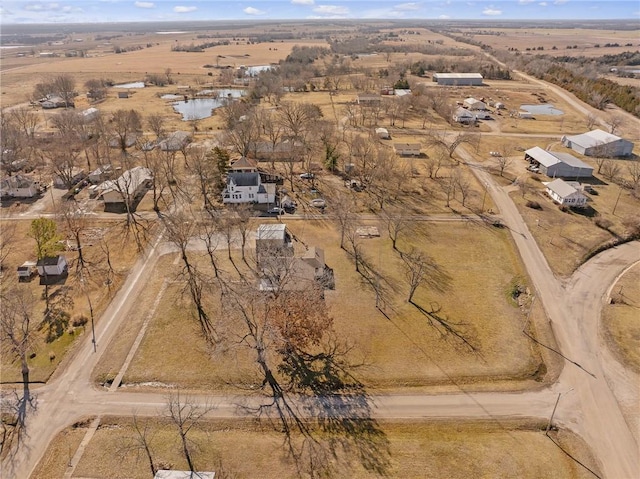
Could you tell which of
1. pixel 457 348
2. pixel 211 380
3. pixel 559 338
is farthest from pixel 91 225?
pixel 559 338

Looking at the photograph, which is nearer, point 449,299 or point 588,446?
point 588,446

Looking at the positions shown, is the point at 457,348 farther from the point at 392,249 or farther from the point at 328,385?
the point at 392,249

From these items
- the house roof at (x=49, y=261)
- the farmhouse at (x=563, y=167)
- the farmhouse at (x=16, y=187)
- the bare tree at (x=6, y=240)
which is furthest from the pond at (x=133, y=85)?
the farmhouse at (x=563, y=167)

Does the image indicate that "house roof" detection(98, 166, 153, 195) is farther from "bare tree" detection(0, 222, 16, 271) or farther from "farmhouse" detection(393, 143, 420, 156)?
"farmhouse" detection(393, 143, 420, 156)

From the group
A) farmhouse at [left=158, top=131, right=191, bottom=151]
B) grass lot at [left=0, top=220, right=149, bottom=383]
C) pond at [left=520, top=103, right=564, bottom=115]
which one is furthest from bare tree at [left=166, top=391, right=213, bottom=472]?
pond at [left=520, top=103, right=564, bottom=115]

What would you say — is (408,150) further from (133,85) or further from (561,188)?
(133,85)

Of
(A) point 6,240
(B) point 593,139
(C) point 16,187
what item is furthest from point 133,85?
(B) point 593,139

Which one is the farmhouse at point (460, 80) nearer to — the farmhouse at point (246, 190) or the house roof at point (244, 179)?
the farmhouse at point (246, 190)
